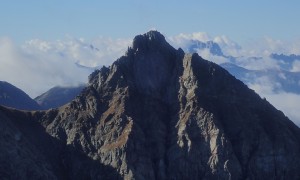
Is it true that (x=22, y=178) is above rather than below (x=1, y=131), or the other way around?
below

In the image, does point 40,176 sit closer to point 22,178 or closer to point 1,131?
point 22,178

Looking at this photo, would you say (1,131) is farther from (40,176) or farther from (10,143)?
(40,176)

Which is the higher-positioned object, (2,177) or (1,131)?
(1,131)

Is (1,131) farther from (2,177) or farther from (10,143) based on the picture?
(2,177)

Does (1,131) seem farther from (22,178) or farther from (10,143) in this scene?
(22,178)

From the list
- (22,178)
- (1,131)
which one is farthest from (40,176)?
(1,131)

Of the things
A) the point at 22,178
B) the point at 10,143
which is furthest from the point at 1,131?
the point at 22,178
